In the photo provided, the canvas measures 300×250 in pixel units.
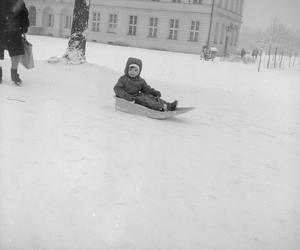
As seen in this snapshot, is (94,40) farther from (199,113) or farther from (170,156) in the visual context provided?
(170,156)

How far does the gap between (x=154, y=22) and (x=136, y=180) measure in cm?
3622

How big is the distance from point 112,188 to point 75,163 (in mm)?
596

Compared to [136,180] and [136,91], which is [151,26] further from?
[136,180]

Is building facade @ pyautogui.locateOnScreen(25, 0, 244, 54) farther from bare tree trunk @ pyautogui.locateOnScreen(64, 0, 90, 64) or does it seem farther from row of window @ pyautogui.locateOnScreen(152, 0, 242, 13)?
bare tree trunk @ pyautogui.locateOnScreen(64, 0, 90, 64)

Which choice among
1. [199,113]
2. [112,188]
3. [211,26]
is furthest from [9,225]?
[211,26]

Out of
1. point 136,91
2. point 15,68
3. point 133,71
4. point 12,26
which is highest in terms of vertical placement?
point 12,26

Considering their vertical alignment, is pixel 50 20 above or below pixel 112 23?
below

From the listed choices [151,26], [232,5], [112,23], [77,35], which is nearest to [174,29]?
[151,26]

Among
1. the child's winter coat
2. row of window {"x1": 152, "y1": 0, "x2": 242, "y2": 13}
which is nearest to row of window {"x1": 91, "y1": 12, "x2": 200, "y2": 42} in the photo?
row of window {"x1": 152, "y1": 0, "x2": 242, "y2": 13}

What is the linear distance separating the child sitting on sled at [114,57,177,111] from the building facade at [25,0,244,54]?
28955mm

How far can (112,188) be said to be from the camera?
147 inches

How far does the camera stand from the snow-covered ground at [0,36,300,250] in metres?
3.10

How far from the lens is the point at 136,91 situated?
7.14 m

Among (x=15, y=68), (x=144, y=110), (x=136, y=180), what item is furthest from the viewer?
(x=15, y=68)
